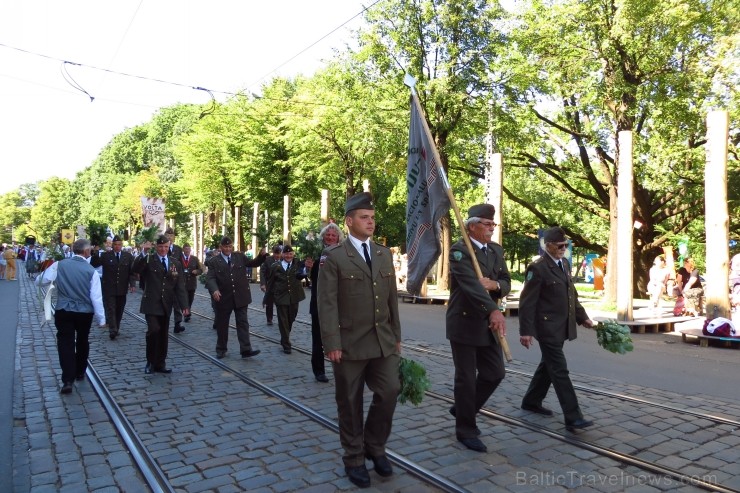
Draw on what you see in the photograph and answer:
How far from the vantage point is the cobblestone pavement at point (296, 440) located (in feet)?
14.4

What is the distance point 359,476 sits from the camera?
14.0 ft

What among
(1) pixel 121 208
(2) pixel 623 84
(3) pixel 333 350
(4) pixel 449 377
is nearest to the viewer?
(3) pixel 333 350

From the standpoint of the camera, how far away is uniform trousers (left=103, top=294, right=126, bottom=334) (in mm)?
11477

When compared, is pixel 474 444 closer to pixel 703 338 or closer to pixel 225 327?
pixel 225 327

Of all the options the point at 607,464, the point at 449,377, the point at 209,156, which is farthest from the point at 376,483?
the point at 209,156

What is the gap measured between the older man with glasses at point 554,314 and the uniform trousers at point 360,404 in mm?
1663

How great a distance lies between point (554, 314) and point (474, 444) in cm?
145

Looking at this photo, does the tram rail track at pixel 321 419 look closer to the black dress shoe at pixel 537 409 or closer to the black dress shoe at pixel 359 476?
the black dress shoe at pixel 359 476

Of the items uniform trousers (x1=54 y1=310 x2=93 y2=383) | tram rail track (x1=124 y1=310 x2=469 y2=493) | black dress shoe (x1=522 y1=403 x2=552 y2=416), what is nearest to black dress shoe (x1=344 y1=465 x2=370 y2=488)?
tram rail track (x1=124 y1=310 x2=469 y2=493)

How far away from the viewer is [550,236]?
569cm

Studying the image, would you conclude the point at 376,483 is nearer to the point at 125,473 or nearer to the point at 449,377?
the point at 125,473

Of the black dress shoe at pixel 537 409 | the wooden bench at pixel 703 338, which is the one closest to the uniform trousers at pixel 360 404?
the black dress shoe at pixel 537 409

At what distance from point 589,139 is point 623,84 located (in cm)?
358

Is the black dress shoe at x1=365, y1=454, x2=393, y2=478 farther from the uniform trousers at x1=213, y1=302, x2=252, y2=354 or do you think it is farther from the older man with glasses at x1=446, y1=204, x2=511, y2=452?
the uniform trousers at x1=213, y1=302, x2=252, y2=354
